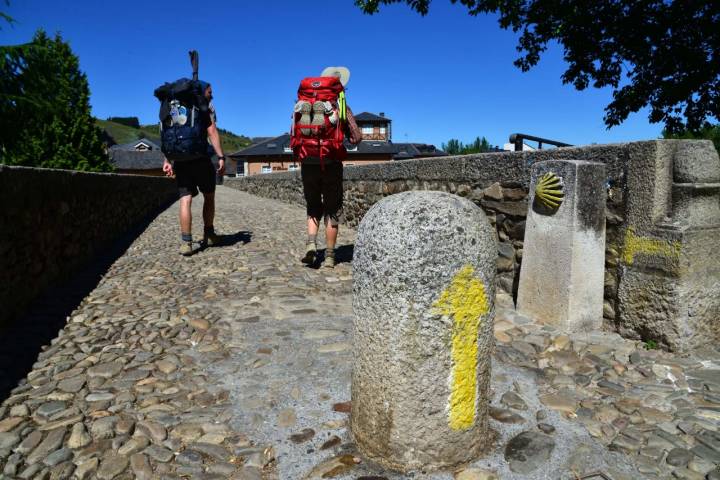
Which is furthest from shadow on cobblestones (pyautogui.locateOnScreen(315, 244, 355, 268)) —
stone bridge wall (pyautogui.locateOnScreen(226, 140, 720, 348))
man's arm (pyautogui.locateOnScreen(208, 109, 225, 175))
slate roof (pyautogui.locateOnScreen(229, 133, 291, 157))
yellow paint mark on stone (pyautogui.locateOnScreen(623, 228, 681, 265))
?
slate roof (pyautogui.locateOnScreen(229, 133, 291, 157))

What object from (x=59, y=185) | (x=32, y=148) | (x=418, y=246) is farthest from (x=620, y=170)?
(x=32, y=148)

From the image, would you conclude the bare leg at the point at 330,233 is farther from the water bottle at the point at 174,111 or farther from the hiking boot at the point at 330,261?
the water bottle at the point at 174,111

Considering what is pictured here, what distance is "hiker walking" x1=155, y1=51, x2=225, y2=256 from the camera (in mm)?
5051

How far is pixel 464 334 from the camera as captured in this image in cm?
171

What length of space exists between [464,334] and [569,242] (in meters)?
1.74

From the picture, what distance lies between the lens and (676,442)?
6.38ft

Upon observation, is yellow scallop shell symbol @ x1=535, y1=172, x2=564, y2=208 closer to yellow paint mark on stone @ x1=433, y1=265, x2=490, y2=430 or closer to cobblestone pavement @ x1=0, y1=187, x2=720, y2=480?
cobblestone pavement @ x1=0, y1=187, x2=720, y2=480

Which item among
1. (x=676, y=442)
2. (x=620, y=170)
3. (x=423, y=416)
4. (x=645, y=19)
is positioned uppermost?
(x=645, y=19)

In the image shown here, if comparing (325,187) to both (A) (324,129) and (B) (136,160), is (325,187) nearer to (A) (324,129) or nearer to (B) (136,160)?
(A) (324,129)

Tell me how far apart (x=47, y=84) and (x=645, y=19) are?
13011 mm

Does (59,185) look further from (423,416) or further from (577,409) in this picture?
(577,409)

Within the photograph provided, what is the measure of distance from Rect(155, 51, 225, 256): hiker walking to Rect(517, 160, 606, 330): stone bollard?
364cm

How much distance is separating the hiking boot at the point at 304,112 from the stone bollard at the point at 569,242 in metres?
2.16

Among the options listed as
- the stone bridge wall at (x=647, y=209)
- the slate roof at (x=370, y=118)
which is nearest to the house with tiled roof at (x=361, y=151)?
the slate roof at (x=370, y=118)
